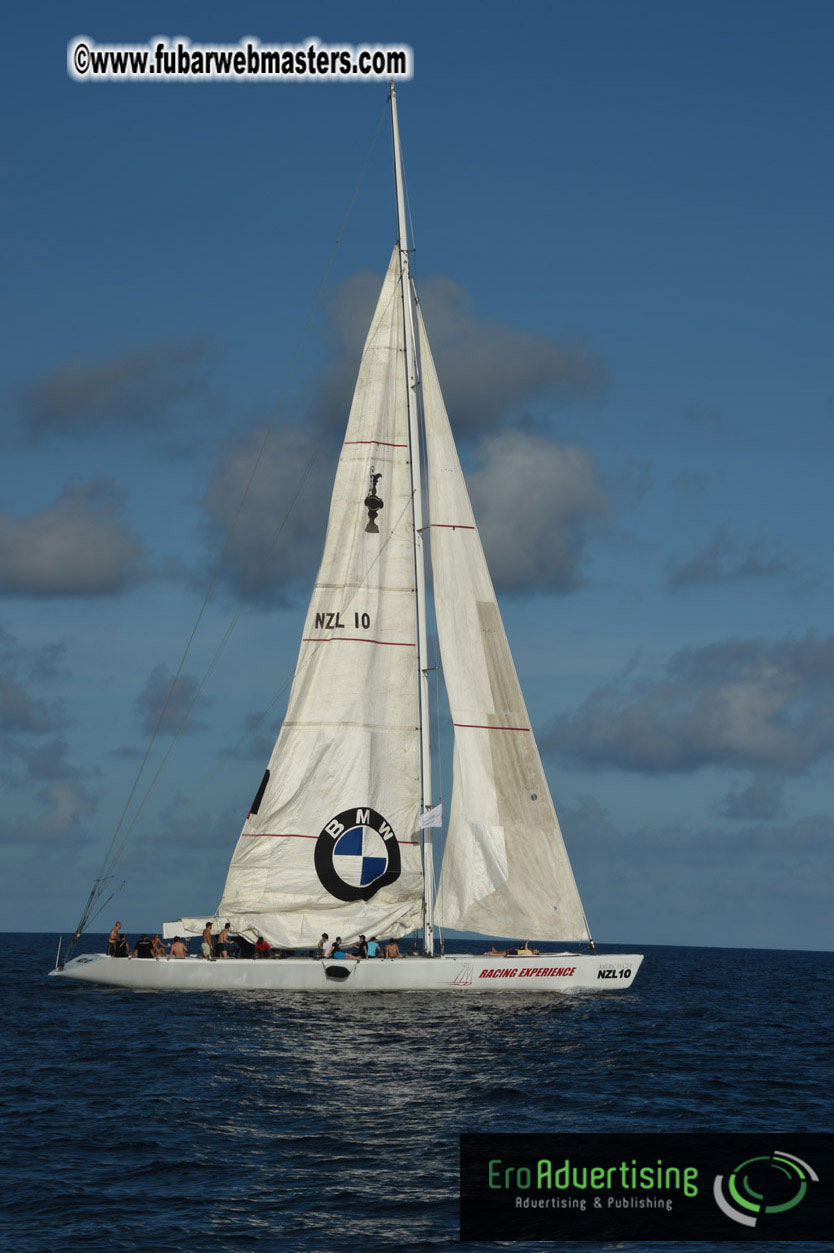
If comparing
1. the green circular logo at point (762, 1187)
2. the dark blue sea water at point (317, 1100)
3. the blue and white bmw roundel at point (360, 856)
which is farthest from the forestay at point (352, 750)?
the green circular logo at point (762, 1187)

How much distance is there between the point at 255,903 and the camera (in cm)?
3897

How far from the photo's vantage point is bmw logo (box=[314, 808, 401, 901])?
→ 127 feet

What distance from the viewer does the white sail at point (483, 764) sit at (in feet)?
124

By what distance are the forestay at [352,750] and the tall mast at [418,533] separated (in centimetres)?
50

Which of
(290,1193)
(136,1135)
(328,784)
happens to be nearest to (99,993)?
(328,784)

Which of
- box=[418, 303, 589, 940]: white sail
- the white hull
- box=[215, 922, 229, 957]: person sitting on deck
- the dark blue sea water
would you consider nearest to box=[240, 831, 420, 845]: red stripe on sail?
box=[418, 303, 589, 940]: white sail

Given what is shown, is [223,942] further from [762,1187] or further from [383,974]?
[762,1187]

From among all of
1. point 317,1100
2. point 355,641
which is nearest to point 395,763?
point 355,641

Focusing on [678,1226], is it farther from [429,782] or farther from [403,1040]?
[429,782]

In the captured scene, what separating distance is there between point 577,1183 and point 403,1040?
1197 centimetres

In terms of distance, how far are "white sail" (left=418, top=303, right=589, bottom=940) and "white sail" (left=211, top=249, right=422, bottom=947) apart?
1316mm

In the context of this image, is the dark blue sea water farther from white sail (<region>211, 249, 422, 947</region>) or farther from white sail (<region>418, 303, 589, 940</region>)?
white sail (<region>211, 249, 422, 947</region>)

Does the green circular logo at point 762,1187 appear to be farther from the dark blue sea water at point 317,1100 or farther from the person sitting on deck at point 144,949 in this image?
the person sitting on deck at point 144,949

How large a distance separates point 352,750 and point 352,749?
1.6 inches
